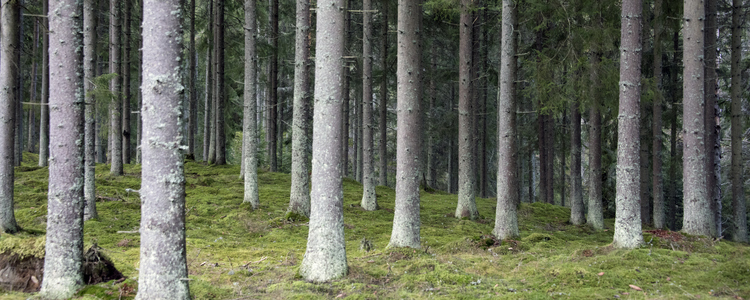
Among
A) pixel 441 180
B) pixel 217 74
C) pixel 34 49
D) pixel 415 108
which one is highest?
pixel 34 49

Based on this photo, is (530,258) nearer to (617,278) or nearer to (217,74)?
(617,278)

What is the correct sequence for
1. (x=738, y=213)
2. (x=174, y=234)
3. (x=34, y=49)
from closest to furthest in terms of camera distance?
(x=174, y=234) < (x=738, y=213) < (x=34, y=49)

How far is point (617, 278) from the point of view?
6.15 meters

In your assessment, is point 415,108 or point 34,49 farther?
point 34,49

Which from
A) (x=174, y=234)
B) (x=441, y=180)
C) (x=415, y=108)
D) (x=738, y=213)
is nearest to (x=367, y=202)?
(x=415, y=108)

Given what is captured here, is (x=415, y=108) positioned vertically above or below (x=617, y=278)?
above

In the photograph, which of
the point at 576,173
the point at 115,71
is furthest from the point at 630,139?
the point at 115,71

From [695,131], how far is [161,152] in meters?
10.00

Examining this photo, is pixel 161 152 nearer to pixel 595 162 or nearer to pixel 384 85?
pixel 595 162

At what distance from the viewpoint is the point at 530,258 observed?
323 inches

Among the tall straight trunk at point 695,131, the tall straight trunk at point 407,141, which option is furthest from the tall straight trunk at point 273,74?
the tall straight trunk at point 695,131

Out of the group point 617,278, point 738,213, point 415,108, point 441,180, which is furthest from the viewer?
point 441,180

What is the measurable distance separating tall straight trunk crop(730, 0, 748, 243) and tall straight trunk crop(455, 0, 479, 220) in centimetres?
757

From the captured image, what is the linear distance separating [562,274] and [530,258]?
1.92 meters
